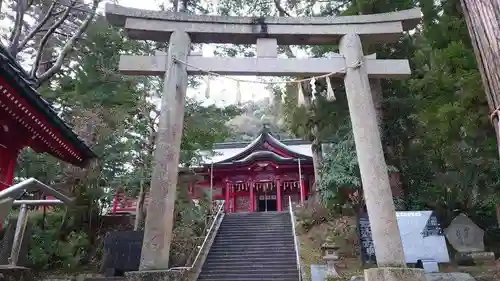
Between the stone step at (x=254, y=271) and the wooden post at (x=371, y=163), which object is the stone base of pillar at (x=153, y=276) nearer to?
the wooden post at (x=371, y=163)

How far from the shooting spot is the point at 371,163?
6191 mm

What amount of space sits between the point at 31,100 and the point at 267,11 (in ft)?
41.9

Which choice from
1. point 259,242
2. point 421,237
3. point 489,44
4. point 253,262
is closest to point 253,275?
point 253,262

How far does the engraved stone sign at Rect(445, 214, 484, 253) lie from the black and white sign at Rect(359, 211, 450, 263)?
1615 mm

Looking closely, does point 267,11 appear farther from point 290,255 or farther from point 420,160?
point 290,255

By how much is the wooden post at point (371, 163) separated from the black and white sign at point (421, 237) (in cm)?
327

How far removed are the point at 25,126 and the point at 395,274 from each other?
5894mm

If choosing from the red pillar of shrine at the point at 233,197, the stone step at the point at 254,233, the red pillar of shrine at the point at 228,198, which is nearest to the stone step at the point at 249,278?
the stone step at the point at 254,233

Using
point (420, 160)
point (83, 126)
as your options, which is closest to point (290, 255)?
point (420, 160)

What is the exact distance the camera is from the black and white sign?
8672mm

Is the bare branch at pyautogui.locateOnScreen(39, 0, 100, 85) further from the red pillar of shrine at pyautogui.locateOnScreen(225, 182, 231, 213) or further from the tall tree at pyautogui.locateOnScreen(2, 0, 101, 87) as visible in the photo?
the red pillar of shrine at pyautogui.locateOnScreen(225, 182, 231, 213)

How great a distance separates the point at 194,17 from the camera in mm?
6711

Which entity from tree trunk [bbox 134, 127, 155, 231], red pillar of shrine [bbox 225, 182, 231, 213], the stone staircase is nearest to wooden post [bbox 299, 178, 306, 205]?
the stone staircase

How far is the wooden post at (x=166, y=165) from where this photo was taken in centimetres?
535
